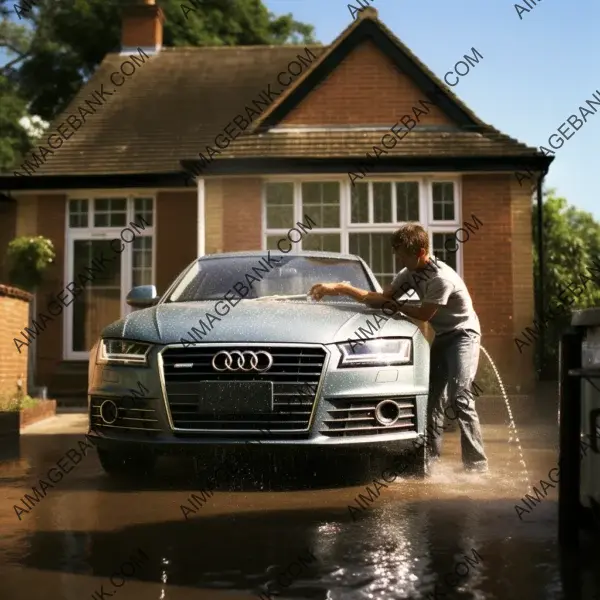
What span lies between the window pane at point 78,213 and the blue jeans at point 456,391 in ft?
33.9

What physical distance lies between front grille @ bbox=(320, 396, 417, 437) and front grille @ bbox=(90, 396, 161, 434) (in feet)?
3.43

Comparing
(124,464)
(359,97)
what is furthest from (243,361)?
A: (359,97)

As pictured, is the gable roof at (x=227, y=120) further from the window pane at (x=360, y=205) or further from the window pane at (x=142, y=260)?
the window pane at (x=142, y=260)

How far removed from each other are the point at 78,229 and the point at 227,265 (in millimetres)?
8668

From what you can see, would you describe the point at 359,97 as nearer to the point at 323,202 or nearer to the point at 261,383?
the point at 323,202

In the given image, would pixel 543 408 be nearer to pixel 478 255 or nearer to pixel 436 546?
pixel 478 255

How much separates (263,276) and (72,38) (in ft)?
83.7

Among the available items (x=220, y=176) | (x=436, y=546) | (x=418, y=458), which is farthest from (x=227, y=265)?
(x=220, y=176)

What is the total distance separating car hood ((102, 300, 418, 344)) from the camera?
4.95 m

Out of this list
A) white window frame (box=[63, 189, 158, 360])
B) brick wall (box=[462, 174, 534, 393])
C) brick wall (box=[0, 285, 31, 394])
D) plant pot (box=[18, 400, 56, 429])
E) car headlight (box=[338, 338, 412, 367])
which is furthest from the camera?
white window frame (box=[63, 189, 158, 360])

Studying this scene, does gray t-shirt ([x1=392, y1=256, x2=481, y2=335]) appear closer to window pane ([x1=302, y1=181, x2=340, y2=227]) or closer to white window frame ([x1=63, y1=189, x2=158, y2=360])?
window pane ([x1=302, y1=181, x2=340, y2=227])

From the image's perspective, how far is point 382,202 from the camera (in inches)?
529

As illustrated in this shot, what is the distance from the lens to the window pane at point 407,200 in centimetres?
1335

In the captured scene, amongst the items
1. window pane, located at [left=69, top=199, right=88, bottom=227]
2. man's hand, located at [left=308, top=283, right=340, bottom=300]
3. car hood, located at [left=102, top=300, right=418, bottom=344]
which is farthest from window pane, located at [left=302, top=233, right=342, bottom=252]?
car hood, located at [left=102, top=300, right=418, bottom=344]
